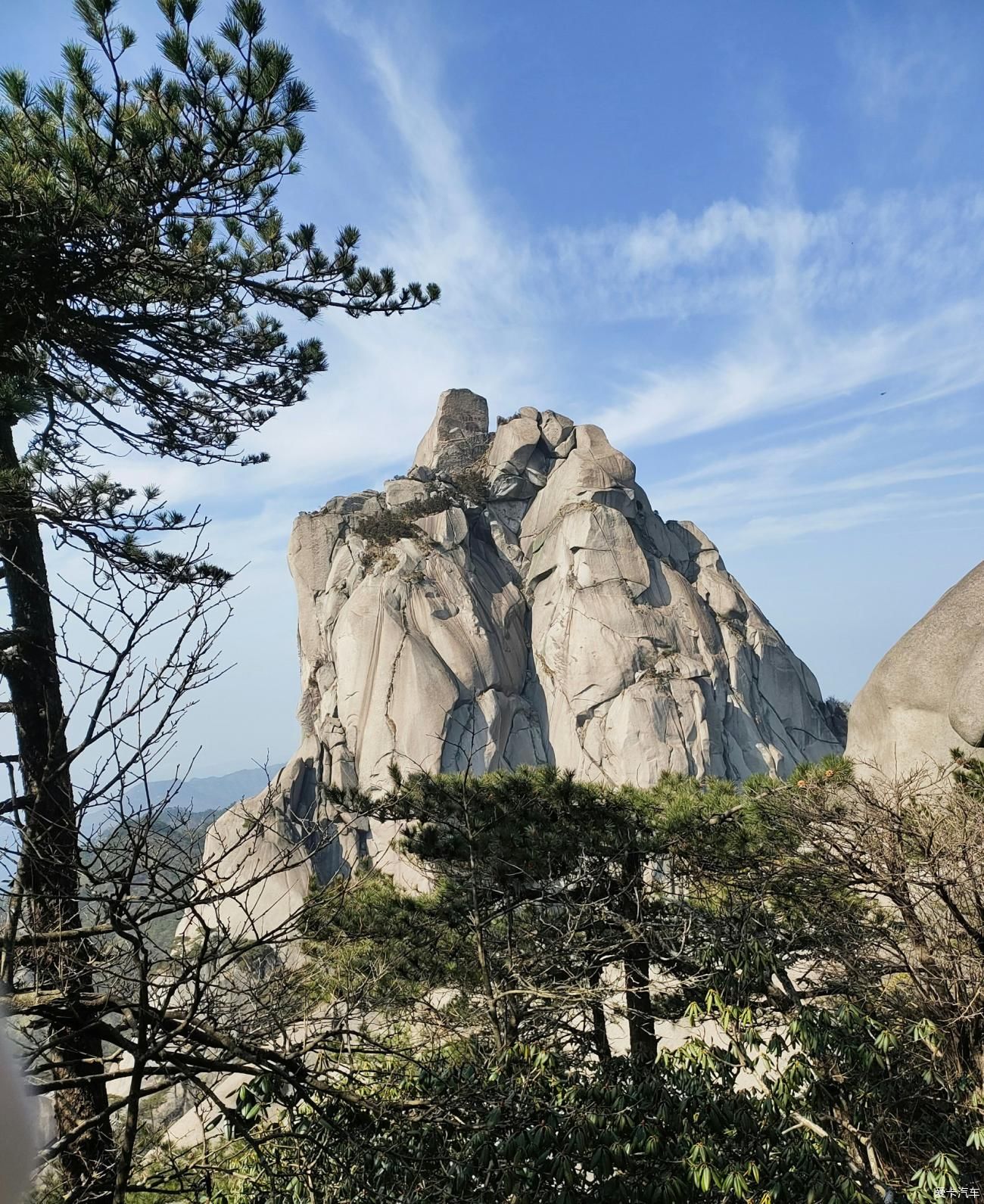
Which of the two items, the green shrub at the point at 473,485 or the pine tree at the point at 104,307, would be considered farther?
the green shrub at the point at 473,485

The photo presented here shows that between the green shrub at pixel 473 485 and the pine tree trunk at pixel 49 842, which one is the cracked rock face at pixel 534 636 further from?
the pine tree trunk at pixel 49 842

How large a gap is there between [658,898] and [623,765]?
21256mm

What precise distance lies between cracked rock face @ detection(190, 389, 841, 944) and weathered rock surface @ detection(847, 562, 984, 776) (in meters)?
18.3

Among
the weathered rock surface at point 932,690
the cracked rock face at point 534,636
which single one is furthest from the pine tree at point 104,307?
the cracked rock face at point 534,636

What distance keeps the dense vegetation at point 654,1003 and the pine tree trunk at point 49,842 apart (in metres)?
0.62

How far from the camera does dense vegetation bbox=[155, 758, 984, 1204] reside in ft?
10.7

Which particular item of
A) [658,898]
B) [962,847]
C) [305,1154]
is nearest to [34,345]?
[305,1154]

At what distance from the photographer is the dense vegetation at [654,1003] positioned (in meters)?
3.26

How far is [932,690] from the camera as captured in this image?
27.0 feet

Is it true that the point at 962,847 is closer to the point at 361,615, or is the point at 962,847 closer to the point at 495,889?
the point at 495,889

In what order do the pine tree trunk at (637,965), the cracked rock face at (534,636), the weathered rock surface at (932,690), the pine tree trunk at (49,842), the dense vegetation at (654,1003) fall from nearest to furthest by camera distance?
the pine tree trunk at (49,842)
the dense vegetation at (654,1003)
the pine tree trunk at (637,965)
the weathered rock surface at (932,690)
the cracked rock face at (534,636)

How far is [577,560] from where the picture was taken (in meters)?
30.5

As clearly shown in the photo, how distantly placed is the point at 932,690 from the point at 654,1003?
4.24 meters

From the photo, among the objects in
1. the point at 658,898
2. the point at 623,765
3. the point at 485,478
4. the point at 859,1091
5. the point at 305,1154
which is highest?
the point at 485,478
